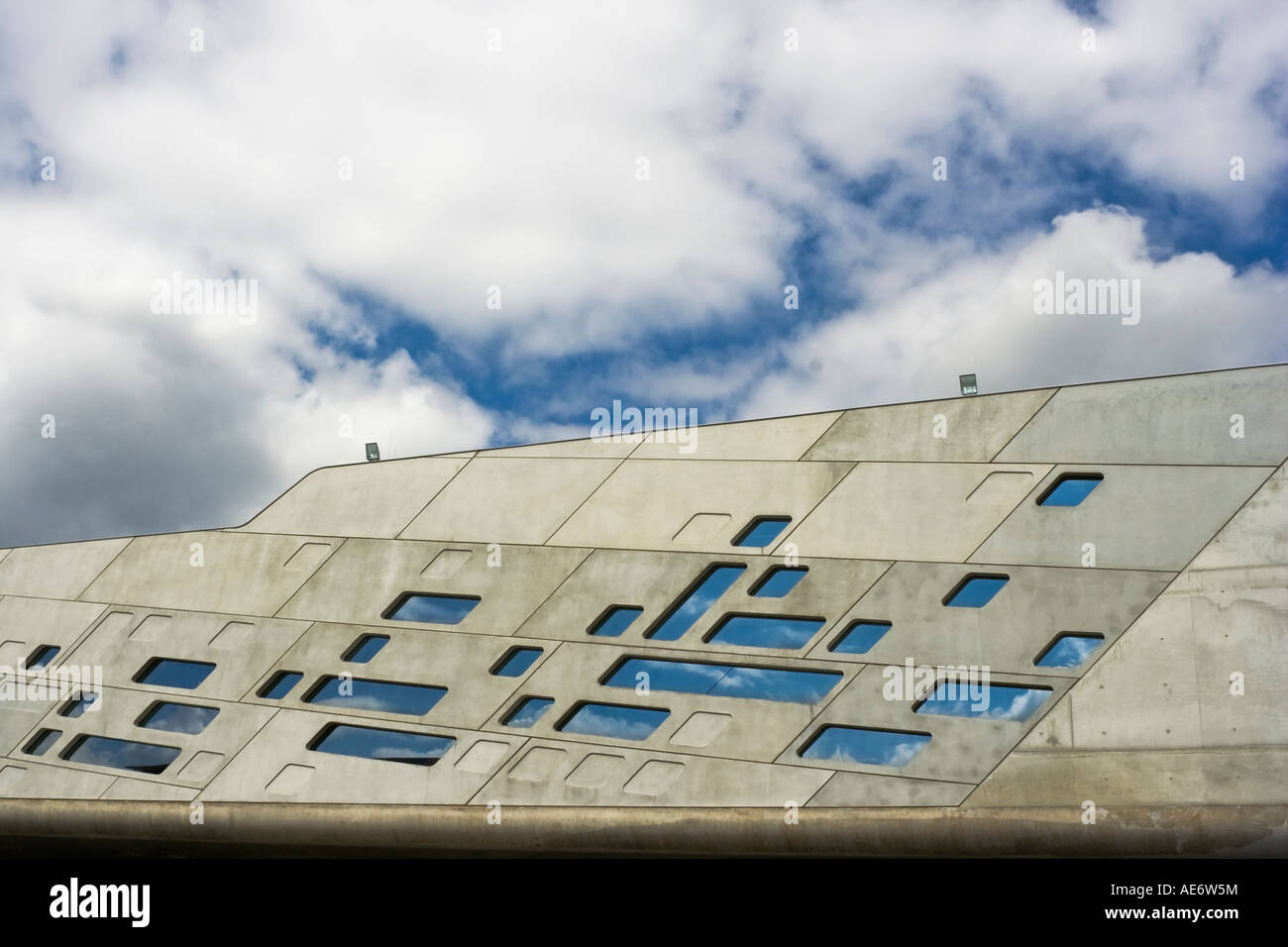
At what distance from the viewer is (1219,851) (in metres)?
10.7

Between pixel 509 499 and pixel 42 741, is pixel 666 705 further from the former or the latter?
pixel 42 741

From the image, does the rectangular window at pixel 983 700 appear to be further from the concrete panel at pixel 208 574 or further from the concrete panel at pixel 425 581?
the concrete panel at pixel 208 574

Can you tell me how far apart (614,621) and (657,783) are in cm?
214

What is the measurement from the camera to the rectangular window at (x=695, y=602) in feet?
44.3

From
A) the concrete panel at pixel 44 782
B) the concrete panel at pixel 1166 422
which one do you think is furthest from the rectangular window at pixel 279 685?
the concrete panel at pixel 1166 422

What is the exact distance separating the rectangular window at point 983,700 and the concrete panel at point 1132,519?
1.46 meters

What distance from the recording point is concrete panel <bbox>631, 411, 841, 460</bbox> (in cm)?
1395

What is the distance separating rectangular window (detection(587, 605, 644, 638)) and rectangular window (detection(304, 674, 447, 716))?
7.14 feet

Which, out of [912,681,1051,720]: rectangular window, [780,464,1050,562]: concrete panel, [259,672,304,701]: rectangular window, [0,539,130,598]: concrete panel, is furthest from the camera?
[0,539,130,598]: concrete panel

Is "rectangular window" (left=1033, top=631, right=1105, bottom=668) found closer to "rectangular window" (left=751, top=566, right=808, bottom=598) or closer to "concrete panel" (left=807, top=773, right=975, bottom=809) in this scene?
"concrete panel" (left=807, top=773, right=975, bottom=809)

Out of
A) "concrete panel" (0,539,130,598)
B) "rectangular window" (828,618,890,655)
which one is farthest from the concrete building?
"concrete panel" (0,539,130,598)

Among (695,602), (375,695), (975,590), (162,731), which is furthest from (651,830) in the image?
(162,731)
